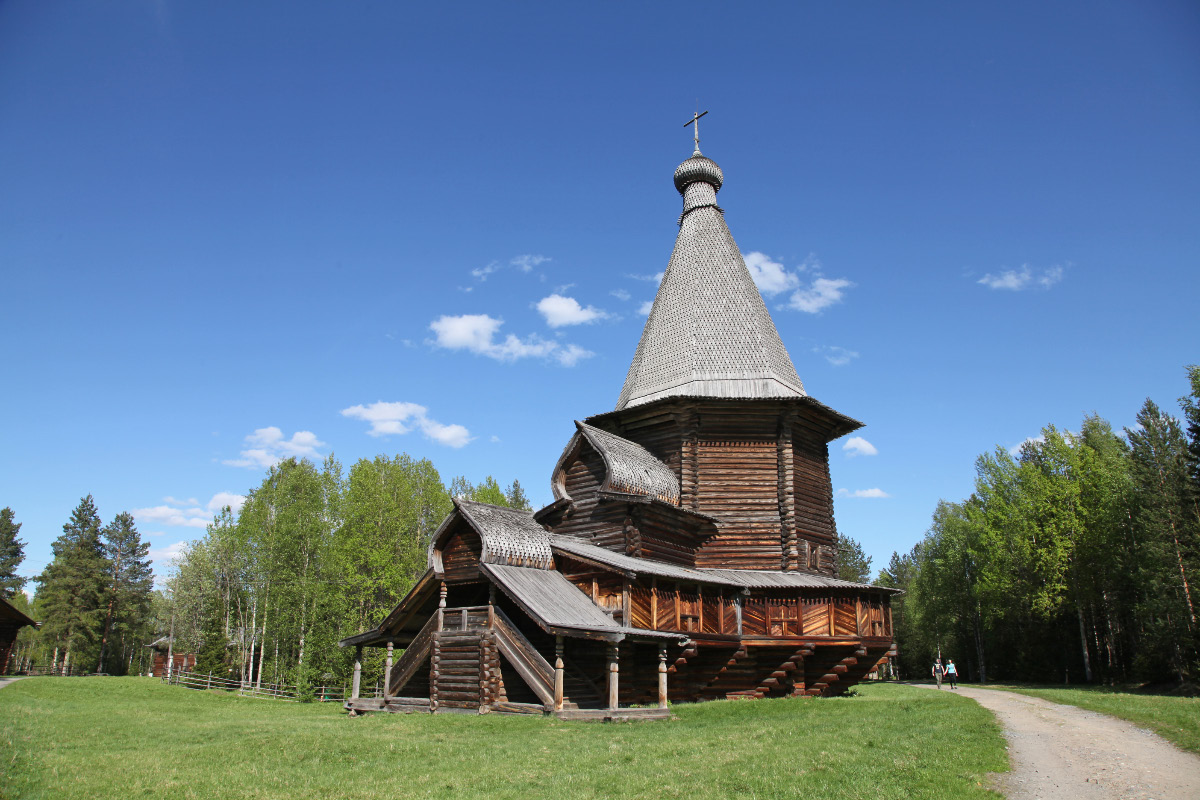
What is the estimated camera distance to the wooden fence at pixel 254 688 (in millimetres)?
29312

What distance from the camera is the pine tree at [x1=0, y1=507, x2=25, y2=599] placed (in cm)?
6028

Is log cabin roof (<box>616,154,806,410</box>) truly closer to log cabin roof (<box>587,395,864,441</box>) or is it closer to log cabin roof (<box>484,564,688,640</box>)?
log cabin roof (<box>587,395,864,441</box>)

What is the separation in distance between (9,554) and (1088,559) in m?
76.9

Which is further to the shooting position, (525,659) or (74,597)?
(74,597)

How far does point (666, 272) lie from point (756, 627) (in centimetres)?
1407

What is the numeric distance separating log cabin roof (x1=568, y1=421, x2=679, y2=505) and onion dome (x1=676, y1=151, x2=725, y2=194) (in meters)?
12.5

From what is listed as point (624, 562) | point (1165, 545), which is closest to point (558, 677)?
point (624, 562)

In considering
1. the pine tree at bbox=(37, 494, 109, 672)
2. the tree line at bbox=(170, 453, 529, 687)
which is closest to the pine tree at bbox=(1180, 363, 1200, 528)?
the tree line at bbox=(170, 453, 529, 687)

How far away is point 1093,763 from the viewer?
912 cm

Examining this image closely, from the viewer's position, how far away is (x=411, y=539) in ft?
124

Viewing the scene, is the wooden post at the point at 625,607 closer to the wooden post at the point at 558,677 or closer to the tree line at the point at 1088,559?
the wooden post at the point at 558,677

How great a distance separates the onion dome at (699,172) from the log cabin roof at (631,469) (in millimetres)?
12546

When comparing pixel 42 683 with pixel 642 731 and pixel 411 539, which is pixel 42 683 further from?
pixel 642 731

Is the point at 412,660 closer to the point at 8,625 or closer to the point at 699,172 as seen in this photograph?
the point at 699,172
